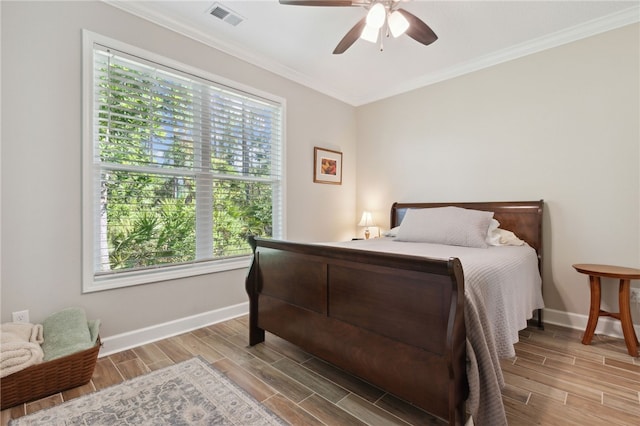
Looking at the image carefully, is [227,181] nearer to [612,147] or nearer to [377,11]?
[377,11]

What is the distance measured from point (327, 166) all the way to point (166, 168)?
6.65ft

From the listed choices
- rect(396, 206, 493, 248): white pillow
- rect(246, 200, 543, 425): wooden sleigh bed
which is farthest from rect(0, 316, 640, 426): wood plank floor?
rect(396, 206, 493, 248): white pillow

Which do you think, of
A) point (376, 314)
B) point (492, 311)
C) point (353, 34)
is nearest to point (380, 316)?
point (376, 314)

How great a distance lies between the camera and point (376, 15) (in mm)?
1901

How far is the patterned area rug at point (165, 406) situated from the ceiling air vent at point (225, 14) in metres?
2.72

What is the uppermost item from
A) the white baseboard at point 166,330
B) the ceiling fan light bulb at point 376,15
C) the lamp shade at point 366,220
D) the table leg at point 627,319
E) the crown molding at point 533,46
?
the crown molding at point 533,46

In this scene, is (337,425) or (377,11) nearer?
(337,425)

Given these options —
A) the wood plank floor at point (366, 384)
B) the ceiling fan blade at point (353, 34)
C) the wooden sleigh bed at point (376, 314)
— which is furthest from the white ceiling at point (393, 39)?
the wood plank floor at point (366, 384)

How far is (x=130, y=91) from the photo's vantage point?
2352 millimetres

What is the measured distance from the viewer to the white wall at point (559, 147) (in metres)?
2.49

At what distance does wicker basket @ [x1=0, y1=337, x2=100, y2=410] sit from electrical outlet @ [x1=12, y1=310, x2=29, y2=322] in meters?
0.44

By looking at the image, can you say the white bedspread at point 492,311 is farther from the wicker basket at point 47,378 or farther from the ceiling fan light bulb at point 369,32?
the wicker basket at point 47,378

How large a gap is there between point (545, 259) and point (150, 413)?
338 centimetres

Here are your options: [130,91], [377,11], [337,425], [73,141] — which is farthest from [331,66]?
[337,425]
